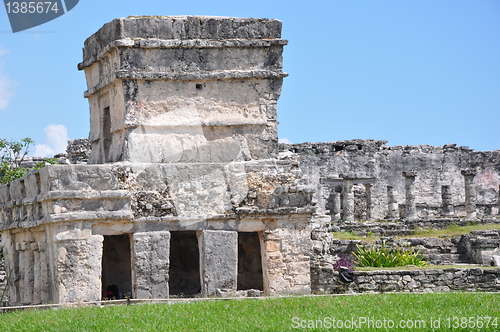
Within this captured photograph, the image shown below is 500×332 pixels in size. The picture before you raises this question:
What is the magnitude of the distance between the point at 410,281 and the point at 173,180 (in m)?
4.86

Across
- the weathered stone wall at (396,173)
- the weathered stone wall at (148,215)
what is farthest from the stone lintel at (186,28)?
the weathered stone wall at (396,173)

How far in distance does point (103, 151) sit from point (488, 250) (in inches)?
366

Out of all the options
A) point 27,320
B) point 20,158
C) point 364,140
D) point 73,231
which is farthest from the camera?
point 364,140

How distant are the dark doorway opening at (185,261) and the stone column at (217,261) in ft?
8.37

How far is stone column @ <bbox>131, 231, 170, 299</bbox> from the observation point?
46.8 ft

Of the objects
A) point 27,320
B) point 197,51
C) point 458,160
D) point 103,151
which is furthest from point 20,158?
point 458,160

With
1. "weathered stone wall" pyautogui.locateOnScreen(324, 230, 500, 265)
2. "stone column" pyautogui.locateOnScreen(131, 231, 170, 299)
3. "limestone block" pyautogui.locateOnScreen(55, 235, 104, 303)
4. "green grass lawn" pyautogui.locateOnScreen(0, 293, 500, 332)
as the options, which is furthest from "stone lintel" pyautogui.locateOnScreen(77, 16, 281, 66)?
"weathered stone wall" pyautogui.locateOnScreen(324, 230, 500, 265)

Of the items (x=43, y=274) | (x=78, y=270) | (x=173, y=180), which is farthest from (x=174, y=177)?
(x=43, y=274)

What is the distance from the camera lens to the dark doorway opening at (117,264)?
16.8 meters

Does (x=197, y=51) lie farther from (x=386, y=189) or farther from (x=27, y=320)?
(x=386, y=189)

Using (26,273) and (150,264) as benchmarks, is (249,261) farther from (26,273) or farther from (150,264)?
(26,273)

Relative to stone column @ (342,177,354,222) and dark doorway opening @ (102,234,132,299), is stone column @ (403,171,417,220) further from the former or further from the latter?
dark doorway opening @ (102,234,132,299)

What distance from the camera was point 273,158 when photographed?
50.9ft

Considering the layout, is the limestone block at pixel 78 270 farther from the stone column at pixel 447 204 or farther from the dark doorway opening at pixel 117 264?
→ the stone column at pixel 447 204
